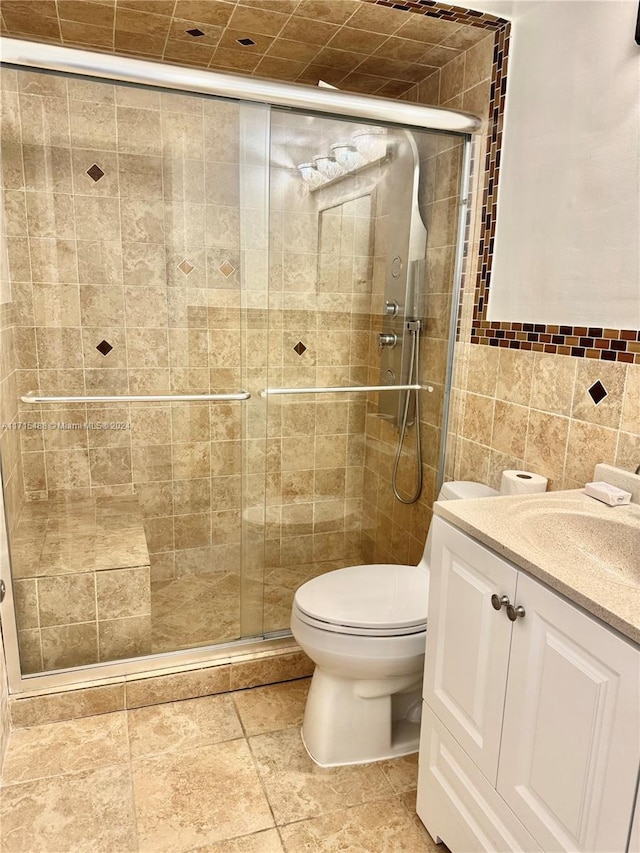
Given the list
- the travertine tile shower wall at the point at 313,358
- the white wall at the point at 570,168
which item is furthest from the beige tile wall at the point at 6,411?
the white wall at the point at 570,168

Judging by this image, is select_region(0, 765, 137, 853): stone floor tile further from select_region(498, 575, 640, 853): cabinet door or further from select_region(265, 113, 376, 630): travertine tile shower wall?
select_region(498, 575, 640, 853): cabinet door

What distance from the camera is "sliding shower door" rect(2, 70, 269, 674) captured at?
1.96 m

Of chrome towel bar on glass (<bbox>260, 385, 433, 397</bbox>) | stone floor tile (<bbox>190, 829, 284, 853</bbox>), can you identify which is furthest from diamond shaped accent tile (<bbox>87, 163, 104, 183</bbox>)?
stone floor tile (<bbox>190, 829, 284, 853</bbox>)

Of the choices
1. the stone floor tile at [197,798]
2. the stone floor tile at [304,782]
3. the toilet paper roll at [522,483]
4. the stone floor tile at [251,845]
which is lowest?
the stone floor tile at [304,782]

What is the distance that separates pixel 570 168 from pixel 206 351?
1320 millimetres

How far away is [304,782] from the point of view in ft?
5.70

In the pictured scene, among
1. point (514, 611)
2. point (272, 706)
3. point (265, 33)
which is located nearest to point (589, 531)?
point (514, 611)

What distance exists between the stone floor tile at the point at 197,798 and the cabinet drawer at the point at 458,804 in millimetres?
441

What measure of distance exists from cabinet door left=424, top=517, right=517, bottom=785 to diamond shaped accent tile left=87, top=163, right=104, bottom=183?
1.63 metres

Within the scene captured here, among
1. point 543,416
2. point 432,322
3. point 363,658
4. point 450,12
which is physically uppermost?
point 450,12

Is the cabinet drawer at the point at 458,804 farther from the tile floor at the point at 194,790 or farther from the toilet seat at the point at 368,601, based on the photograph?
the toilet seat at the point at 368,601

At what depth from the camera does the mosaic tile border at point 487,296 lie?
1.58m

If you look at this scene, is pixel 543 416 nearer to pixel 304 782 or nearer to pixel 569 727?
pixel 569 727

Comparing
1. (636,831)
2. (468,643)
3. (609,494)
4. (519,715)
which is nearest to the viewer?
(636,831)
